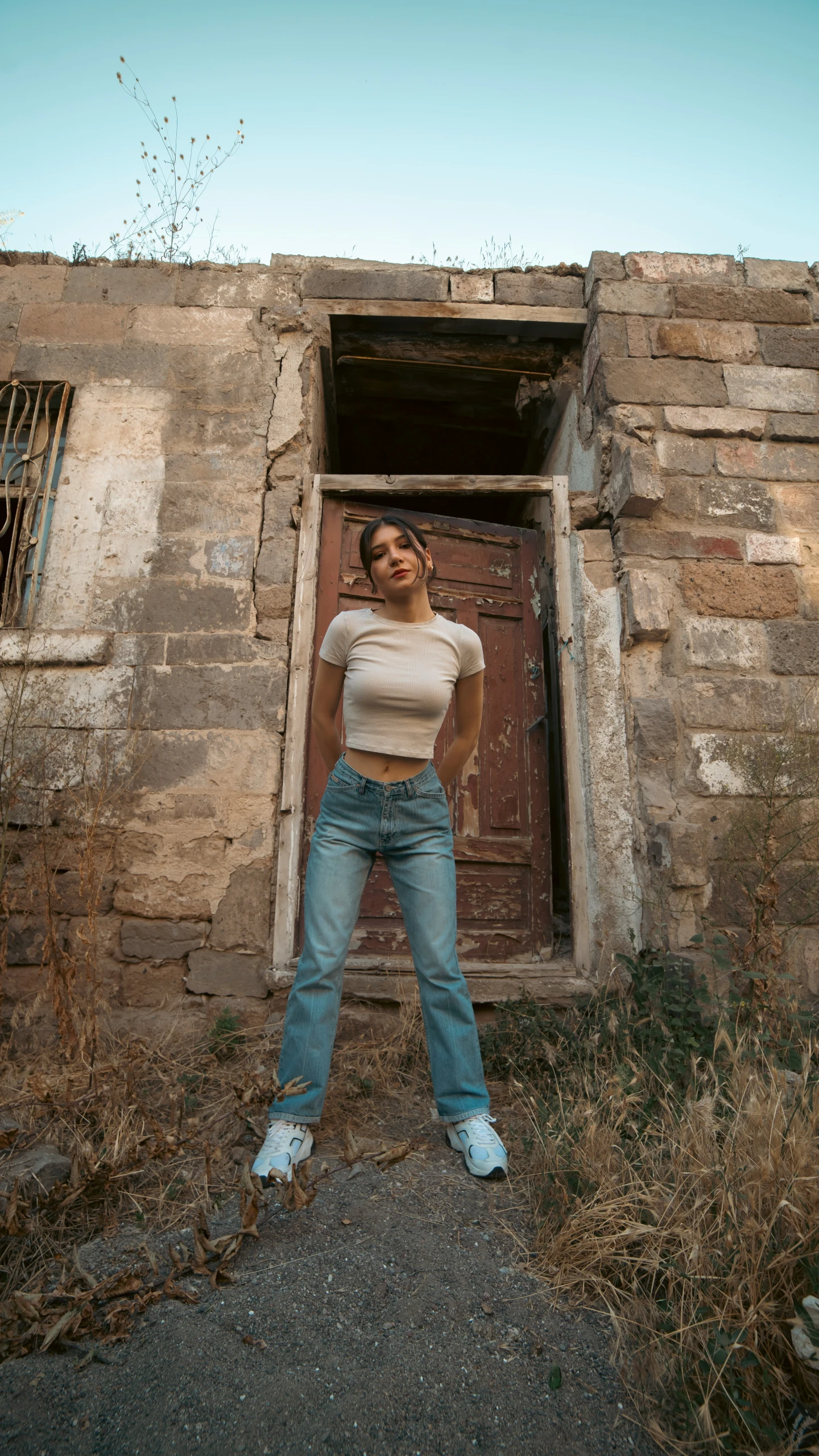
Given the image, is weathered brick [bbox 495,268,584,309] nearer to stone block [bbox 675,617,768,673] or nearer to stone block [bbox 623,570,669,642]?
stone block [bbox 623,570,669,642]

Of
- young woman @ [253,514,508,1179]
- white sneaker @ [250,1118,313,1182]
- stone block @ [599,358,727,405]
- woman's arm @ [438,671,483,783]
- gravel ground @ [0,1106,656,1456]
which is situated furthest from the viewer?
stone block @ [599,358,727,405]

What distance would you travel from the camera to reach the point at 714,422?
3.76m

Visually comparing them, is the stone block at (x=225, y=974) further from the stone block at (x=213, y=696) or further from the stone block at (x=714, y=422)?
the stone block at (x=714, y=422)

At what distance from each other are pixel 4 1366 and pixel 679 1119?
155cm

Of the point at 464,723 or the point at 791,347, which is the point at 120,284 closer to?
the point at 464,723

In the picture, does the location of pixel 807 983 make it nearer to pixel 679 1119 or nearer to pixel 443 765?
pixel 679 1119

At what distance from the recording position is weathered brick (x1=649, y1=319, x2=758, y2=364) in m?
3.86

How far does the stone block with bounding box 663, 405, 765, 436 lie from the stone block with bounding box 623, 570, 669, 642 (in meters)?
0.81

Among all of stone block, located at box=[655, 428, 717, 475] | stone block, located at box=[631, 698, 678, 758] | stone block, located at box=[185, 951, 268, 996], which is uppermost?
stone block, located at box=[655, 428, 717, 475]

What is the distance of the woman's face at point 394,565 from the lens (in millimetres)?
2307


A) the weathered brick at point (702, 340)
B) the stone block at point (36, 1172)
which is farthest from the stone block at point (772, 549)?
the stone block at point (36, 1172)

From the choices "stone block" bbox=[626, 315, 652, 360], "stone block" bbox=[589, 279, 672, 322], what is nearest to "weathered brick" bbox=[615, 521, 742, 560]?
"stone block" bbox=[626, 315, 652, 360]

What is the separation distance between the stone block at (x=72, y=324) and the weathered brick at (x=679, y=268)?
2713 millimetres

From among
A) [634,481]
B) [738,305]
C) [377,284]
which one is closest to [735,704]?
[634,481]
